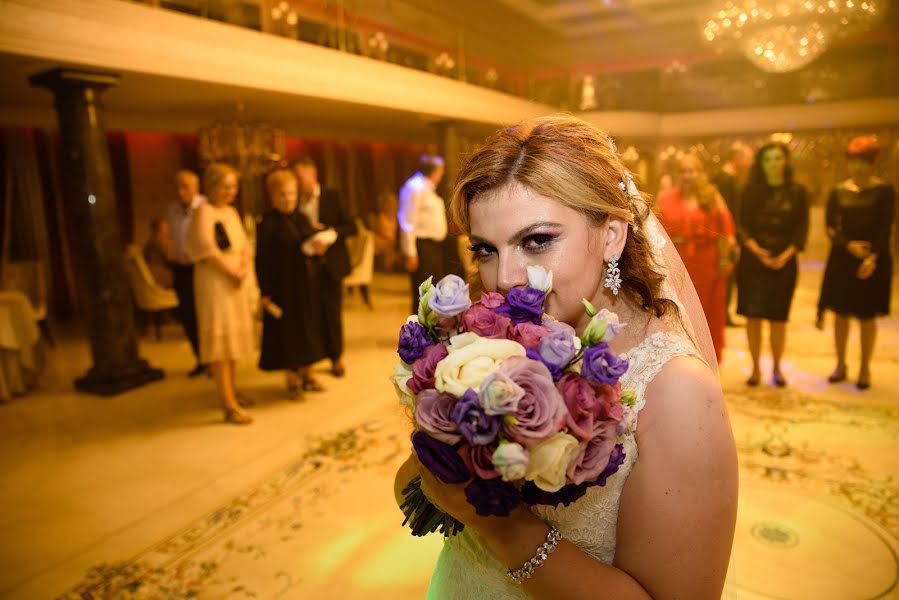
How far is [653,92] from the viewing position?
55.4ft

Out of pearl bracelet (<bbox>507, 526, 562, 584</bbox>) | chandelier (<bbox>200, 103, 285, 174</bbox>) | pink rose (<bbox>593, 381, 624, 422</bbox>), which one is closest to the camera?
pink rose (<bbox>593, 381, 624, 422</bbox>)

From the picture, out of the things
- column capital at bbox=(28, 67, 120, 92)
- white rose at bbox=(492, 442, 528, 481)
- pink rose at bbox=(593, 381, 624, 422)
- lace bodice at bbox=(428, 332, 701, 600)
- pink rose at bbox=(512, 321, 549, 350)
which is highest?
column capital at bbox=(28, 67, 120, 92)

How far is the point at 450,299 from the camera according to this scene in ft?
3.08

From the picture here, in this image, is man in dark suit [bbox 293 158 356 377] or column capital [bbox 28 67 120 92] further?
man in dark suit [bbox 293 158 356 377]

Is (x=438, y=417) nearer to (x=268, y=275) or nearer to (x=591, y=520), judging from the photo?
(x=591, y=520)

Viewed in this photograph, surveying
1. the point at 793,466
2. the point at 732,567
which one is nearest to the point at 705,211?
the point at 793,466

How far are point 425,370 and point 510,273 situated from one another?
15.5 inches

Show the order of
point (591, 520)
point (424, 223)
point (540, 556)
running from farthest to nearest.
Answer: point (424, 223), point (591, 520), point (540, 556)

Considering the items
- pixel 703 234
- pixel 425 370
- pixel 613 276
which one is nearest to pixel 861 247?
pixel 703 234

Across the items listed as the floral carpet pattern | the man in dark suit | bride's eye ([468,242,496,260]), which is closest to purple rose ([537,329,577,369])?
bride's eye ([468,242,496,260])

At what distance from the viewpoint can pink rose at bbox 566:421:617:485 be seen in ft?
2.87

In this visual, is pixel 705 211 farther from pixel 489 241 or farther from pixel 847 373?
pixel 489 241

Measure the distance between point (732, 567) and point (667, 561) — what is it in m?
1.80

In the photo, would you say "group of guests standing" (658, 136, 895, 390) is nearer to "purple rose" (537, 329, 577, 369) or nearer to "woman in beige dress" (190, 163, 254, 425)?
"woman in beige dress" (190, 163, 254, 425)
